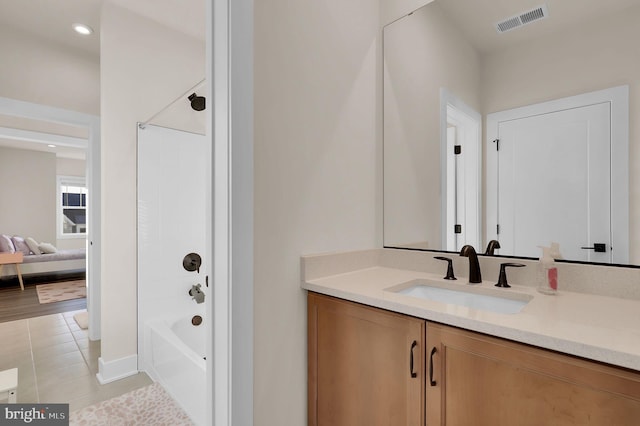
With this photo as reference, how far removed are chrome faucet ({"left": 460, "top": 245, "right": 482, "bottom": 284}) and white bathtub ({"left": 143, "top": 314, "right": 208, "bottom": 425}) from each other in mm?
1466

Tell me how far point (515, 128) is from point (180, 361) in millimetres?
2198

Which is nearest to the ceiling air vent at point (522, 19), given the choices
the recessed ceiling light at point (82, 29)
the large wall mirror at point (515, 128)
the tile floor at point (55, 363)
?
the large wall mirror at point (515, 128)

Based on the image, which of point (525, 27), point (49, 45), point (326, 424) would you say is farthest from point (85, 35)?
point (326, 424)

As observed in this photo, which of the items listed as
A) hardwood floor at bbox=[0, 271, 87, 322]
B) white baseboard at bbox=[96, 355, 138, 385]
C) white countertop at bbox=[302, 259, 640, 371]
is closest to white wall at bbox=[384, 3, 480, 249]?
white countertop at bbox=[302, 259, 640, 371]

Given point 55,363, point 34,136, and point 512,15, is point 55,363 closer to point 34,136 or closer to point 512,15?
point 34,136

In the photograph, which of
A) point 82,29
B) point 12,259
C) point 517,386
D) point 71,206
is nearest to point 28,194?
point 71,206

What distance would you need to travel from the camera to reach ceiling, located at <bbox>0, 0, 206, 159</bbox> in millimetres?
2379

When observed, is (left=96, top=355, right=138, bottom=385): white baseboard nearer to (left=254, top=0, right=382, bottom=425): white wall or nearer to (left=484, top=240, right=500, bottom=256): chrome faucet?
(left=254, top=0, right=382, bottom=425): white wall

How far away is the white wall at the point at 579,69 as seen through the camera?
3.43ft

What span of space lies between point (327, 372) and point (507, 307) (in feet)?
2.48

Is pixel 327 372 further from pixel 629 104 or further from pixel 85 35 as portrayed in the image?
pixel 85 35

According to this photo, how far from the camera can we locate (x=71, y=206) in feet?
24.0

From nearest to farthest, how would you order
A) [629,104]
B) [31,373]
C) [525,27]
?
[629,104] < [525,27] < [31,373]

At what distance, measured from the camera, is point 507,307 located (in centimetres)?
119
